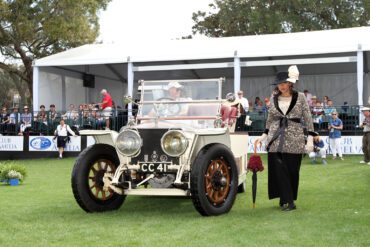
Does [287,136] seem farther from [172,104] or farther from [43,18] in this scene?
[43,18]

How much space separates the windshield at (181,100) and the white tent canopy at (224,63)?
10.1m

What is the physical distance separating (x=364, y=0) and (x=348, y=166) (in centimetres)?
2419

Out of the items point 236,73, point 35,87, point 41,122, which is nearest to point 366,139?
point 236,73

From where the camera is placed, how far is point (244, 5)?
37.8m

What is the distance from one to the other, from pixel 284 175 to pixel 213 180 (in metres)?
0.94

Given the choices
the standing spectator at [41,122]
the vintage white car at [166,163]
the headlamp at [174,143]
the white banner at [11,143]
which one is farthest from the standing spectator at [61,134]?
the headlamp at [174,143]

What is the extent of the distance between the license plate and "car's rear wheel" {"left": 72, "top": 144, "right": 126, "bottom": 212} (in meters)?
0.57

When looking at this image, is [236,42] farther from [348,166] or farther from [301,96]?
[301,96]

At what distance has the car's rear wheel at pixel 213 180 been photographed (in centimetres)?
667

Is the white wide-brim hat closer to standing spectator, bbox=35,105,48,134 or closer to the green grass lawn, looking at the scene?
the green grass lawn

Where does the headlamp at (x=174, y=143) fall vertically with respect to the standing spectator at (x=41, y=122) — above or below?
below

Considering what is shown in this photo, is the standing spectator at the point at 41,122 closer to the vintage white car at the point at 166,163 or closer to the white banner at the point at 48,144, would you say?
the white banner at the point at 48,144

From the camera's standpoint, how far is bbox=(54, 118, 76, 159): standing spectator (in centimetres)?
1858

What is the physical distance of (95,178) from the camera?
7527 mm
